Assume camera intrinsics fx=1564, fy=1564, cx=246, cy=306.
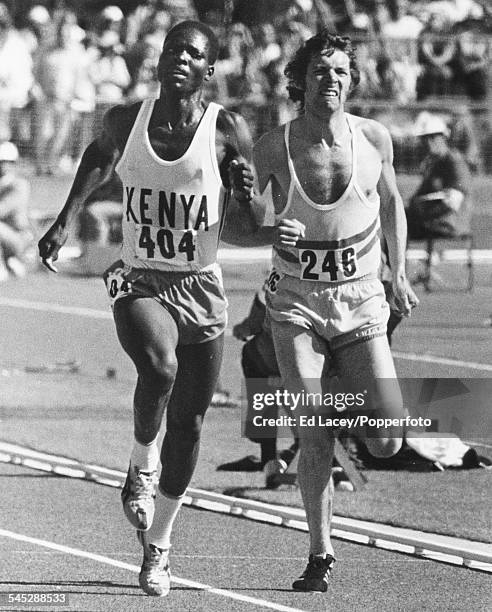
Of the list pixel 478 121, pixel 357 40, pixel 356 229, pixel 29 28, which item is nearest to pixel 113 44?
pixel 29 28

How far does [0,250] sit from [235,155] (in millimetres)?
12129

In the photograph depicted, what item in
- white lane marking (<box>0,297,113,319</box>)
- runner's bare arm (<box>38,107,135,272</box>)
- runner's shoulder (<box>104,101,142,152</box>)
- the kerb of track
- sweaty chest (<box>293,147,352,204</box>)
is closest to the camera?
runner's shoulder (<box>104,101,142,152</box>)

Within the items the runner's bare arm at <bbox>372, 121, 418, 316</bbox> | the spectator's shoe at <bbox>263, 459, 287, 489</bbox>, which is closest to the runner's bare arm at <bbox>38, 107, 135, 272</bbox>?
the runner's bare arm at <bbox>372, 121, 418, 316</bbox>

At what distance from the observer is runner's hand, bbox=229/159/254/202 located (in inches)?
217

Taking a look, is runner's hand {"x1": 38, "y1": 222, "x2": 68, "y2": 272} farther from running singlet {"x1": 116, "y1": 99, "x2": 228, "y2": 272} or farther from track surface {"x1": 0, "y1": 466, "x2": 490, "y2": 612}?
track surface {"x1": 0, "y1": 466, "x2": 490, "y2": 612}

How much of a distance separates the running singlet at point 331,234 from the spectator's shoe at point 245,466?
2570 mm

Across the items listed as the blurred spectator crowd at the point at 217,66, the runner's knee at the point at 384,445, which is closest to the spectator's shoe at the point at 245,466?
the runner's knee at the point at 384,445

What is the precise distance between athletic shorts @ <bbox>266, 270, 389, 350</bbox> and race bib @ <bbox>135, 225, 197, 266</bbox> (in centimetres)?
49

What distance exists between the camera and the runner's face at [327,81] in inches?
232

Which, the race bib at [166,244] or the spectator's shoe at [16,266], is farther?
the spectator's shoe at [16,266]

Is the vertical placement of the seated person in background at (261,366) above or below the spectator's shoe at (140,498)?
below

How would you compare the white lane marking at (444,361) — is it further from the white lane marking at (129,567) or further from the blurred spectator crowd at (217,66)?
the blurred spectator crowd at (217,66)

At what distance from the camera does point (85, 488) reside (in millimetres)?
7949

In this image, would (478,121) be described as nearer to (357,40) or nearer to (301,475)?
(357,40)
